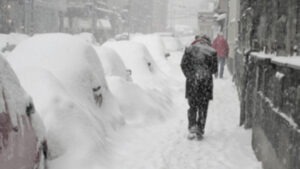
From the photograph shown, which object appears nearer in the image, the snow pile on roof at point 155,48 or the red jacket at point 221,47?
the red jacket at point 221,47

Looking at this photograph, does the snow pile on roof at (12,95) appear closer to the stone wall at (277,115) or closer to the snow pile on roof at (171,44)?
the stone wall at (277,115)

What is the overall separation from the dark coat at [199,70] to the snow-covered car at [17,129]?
3705 mm

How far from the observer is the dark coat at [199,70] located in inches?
324

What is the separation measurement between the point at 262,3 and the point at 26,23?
42073 mm

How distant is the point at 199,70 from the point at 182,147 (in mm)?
1444

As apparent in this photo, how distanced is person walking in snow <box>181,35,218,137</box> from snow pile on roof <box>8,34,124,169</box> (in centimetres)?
121

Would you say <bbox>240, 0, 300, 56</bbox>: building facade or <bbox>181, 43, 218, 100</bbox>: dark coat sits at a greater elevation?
<bbox>240, 0, 300, 56</bbox>: building facade

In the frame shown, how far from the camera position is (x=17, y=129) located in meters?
4.20

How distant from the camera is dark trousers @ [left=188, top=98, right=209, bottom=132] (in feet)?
27.0

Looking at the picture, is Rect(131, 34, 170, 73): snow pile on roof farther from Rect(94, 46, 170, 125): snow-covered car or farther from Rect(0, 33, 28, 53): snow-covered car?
Rect(94, 46, 170, 125): snow-covered car

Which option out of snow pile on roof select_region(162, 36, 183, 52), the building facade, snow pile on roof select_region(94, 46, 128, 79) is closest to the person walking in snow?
the building facade

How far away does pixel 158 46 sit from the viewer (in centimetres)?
2398

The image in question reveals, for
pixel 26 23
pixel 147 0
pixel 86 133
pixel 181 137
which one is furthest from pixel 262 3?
A: pixel 147 0

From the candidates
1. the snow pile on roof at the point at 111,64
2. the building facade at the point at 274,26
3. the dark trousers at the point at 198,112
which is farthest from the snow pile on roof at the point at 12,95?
the snow pile on roof at the point at 111,64
